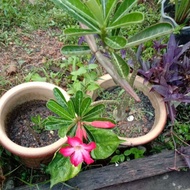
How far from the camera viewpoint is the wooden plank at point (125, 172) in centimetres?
155

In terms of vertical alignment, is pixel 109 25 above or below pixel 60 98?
above

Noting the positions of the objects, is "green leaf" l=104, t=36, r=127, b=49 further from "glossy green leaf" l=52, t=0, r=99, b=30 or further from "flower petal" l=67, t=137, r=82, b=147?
"flower petal" l=67, t=137, r=82, b=147

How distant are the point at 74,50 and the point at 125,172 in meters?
0.66

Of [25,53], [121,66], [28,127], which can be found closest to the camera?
[121,66]

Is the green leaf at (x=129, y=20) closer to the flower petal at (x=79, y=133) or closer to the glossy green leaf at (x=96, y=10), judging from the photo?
the glossy green leaf at (x=96, y=10)

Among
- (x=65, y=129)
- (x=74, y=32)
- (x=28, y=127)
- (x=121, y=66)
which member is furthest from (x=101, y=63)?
(x=28, y=127)

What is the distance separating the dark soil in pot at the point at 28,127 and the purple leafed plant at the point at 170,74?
0.54m

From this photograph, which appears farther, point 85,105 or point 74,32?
point 85,105

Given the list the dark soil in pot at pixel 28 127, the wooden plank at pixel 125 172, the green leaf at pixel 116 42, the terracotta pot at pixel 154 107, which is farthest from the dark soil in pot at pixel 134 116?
the green leaf at pixel 116 42

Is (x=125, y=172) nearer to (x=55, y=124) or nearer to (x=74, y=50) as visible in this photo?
(x=55, y=124)

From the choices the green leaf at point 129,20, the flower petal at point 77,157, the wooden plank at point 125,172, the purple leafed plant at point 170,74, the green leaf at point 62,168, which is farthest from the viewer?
the purple leafed plant at point 170,74

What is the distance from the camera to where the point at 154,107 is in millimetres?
1741

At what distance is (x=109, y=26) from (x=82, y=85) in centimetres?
64

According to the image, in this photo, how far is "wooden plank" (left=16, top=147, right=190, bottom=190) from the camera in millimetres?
1547
